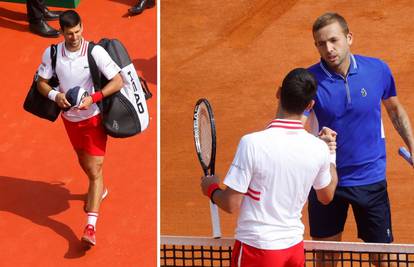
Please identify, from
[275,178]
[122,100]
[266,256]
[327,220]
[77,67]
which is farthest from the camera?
[122,100]

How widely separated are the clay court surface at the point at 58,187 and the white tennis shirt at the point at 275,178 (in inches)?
80.4

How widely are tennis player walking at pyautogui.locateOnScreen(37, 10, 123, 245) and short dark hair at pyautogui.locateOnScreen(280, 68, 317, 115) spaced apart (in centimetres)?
201

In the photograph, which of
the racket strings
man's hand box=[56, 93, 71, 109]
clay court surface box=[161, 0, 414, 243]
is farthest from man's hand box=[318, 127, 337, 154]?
clay court surface box=[161, 0, 414, 243]

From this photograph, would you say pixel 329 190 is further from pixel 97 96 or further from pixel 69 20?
pixel 69 20

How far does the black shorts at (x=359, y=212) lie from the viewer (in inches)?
207

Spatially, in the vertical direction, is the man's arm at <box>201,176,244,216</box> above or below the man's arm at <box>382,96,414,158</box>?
below

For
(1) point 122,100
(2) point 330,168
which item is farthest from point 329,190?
(1) point 122,100

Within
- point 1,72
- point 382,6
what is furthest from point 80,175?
point 382,6

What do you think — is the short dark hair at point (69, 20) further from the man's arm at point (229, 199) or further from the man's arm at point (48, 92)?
the man's arm at point (229, 199)

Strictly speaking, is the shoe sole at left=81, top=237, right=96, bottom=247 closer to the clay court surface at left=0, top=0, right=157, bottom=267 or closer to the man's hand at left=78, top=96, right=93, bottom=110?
the clay court surface at left=0, top=0, right=157, bottom=267

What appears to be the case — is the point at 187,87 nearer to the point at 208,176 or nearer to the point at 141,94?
the point at 141,94

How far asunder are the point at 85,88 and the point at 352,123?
187 centimetres

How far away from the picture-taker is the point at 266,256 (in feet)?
14.4

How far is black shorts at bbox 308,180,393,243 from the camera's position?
5.27m
